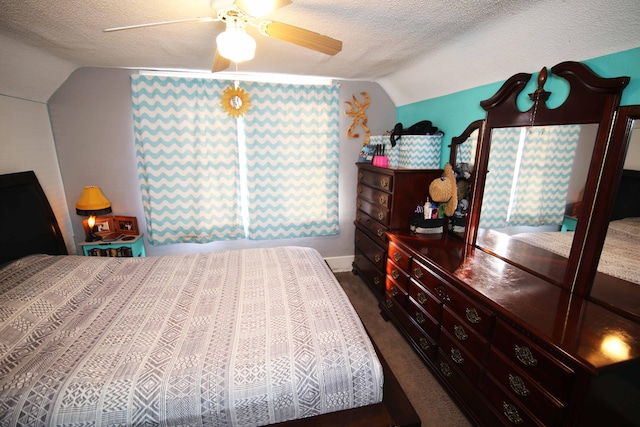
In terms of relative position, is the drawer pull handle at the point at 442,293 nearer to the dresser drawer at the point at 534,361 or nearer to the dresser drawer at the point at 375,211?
the dresser drawer at the point at 534,361

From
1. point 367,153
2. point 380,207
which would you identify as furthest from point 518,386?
point 367,153

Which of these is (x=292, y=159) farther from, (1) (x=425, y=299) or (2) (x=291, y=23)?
(1) (x=425, y=299)

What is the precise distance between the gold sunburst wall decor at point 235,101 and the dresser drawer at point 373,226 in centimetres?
186

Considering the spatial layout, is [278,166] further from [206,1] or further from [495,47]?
[495,47]

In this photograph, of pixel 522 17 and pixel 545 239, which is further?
pixel 545 239

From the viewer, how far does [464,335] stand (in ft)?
5.78

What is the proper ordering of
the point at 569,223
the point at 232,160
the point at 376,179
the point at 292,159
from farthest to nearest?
the point at 292,159
the point at 232,160
the point at 376,179
the point at 569,223

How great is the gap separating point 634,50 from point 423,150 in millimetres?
1483

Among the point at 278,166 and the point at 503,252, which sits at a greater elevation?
the point at 278,166

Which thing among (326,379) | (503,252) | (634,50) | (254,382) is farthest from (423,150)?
(254,382)

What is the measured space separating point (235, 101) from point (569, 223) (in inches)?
122

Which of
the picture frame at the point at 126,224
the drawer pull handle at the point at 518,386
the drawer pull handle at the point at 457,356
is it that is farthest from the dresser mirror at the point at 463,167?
the picture frame at the point at 126,224

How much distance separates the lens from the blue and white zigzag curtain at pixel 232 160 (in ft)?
9.92

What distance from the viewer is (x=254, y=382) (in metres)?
1.29
